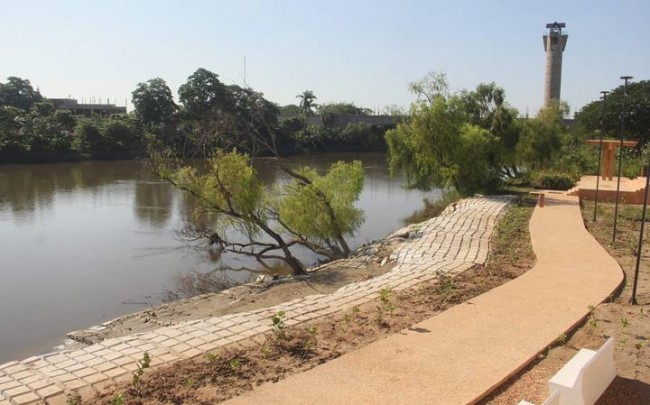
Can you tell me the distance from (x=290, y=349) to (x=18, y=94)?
237 ft

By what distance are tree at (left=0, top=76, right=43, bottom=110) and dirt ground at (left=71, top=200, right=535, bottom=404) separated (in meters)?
67.7

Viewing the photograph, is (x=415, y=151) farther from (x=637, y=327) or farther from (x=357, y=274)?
(x=637, y=327)

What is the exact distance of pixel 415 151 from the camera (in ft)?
74.4

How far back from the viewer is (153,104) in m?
50.7

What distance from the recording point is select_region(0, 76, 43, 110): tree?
6481 cm

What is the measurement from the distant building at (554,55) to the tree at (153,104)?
140 ft

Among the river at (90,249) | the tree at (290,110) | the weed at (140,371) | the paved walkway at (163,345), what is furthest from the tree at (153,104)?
the weed at (140,371)

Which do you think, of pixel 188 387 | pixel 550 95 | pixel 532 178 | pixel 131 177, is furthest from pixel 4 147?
pixel 550 95

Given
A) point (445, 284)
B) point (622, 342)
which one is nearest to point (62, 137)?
point (445, 284)

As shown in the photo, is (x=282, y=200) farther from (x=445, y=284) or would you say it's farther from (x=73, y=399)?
(x=73, y=399)

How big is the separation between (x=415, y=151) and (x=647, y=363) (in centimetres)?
1815

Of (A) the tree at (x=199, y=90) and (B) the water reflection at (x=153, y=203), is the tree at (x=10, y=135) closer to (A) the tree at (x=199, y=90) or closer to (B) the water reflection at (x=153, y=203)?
(A) the tree at (x=199, y=90)

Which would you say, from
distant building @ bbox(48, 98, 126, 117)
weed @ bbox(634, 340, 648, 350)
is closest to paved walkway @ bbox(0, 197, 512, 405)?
weed @ bbox(634, 340, 648, 350)

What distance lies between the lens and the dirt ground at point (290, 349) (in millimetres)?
4363
